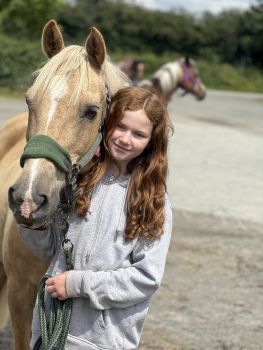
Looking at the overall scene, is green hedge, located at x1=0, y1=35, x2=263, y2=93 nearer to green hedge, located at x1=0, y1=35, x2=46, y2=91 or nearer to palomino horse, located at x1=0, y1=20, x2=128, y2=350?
green hedge, located at x1=0, y1=35, x2=46, y2=91

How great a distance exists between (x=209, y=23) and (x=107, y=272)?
2275 inches

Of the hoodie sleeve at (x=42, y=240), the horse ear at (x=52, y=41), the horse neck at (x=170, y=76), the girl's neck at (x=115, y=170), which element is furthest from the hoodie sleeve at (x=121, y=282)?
the horse neck at (x=170, y=76)

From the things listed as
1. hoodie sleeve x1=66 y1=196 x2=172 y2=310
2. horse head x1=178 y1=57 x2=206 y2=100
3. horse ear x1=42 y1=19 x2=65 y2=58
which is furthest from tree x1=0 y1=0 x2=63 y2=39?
hoodie sleeve x1=66 y1=196 x2=172 y2=310

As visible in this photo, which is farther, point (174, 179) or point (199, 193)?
point (174, 179)

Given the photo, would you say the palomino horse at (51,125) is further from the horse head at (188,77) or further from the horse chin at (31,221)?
the horse head at (188,77)

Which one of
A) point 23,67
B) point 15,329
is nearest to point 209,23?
point 23,67

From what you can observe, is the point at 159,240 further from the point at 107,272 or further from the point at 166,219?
the point at 107,272

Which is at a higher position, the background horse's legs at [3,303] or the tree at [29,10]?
the background horse's legs at [3,303]

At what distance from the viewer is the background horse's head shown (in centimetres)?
179

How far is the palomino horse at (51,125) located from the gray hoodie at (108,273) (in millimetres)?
206

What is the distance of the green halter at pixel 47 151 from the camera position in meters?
1.84

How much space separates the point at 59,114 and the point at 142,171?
1.28ft

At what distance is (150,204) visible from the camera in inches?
80.3

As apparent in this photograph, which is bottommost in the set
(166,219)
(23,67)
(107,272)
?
(23,67)
